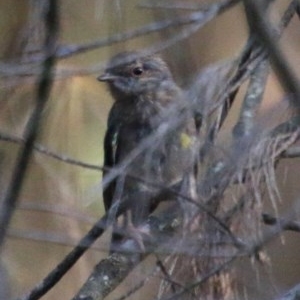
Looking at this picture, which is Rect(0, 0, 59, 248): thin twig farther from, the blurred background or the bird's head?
the bird's head

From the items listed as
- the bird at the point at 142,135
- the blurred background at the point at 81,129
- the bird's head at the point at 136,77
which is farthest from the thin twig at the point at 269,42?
the bird's head at the point at 136,77

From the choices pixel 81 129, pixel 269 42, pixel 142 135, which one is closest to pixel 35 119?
pixel 269 42

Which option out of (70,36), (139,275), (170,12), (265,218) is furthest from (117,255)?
(70,36)

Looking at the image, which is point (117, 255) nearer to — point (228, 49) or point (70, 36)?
point (70, 36)

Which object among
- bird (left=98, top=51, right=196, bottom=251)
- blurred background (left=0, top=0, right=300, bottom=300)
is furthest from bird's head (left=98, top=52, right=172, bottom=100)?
blurred background (left=0, top=0, right=300, bottom=300)

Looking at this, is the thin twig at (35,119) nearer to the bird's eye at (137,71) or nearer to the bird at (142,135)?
the bird at (142,135)

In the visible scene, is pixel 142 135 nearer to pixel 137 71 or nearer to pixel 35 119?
pixel 137 71

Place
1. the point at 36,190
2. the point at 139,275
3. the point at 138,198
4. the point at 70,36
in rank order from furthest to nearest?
the point at 36,190 → the point at 70,36 → the point at 139,275 → the point at 138,198
